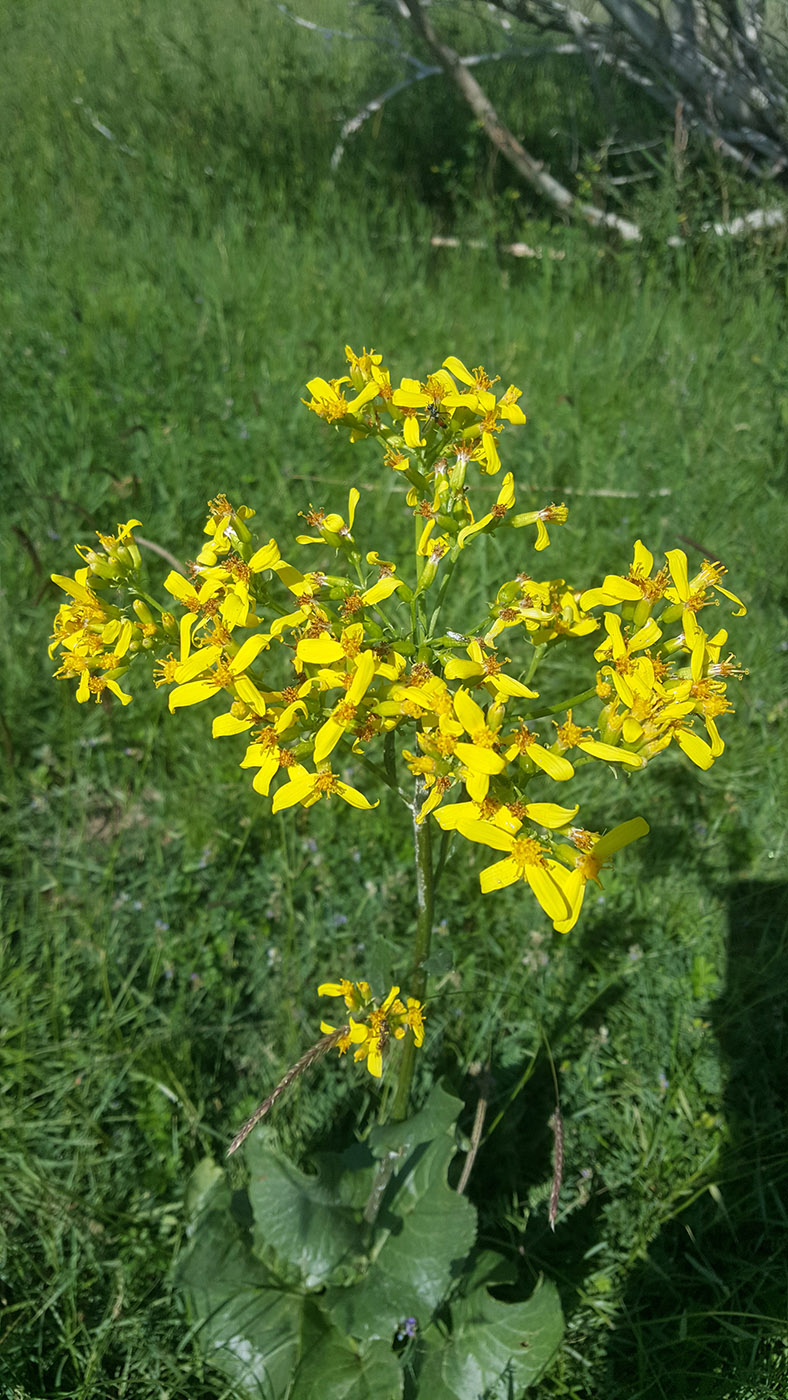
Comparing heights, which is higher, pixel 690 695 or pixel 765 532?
pixel 690 695

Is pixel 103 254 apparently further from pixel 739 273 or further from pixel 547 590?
pixel 547 590

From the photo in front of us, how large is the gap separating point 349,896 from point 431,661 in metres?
1.38

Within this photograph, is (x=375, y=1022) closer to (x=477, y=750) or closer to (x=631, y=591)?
(x=477, y=750)

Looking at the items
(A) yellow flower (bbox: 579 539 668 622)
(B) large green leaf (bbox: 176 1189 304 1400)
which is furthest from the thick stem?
(B) large green leaf (bbox: 176 1189 304 1400)

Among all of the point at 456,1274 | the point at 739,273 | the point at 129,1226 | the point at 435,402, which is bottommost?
the point at 129,1226

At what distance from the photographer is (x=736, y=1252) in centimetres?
202

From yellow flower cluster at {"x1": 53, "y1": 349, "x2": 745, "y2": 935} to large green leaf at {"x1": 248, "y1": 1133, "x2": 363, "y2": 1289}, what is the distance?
3.38 feet

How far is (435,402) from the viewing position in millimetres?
1515

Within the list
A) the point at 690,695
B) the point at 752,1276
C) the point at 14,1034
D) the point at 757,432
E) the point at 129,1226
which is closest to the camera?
the point at 690,695

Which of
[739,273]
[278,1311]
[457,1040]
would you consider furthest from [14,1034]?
[739,273]

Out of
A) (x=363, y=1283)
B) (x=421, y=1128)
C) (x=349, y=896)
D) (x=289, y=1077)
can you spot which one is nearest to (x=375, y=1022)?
(x=289, y=1077)

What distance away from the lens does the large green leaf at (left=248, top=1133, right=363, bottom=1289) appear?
1.86 meters

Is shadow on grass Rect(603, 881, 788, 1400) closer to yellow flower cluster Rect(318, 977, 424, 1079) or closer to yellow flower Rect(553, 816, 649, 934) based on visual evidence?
yellow flower cluster Rect(318, 977, 424, 1079)

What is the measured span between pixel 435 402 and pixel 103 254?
4.99m
